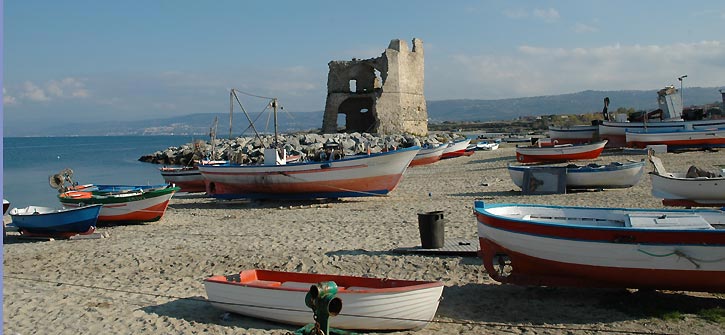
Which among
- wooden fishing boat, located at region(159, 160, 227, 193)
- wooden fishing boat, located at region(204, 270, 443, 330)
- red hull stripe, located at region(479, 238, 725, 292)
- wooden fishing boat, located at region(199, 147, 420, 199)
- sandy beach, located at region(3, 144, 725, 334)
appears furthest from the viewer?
wooden fishing boat, located at region(159, 160, 227, 193)

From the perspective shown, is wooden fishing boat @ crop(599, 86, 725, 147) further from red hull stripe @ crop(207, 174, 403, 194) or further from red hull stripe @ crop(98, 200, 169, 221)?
red hull stripe @ crop(98, 200, 169, 221)

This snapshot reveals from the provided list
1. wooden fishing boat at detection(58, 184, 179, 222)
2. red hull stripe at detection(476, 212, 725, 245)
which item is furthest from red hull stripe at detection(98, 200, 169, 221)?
red hull stripe at detection(476, 212, 725, 245)

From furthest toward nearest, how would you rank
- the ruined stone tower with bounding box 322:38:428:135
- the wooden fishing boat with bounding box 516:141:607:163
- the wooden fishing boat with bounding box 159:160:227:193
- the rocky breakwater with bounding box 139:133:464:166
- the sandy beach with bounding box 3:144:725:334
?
1. the ruined stone tower with bounding box 322:38:428:135
2. the rocky breakwater with bounding box 139:133:464:166
3. the wooden fishing boat with bounding box 516:141:607:163
4. the wooden fishing boat with bounding box 159:160:227:193
5. the sandy beach with bounding box 3:144:725:334

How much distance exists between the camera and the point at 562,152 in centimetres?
2450

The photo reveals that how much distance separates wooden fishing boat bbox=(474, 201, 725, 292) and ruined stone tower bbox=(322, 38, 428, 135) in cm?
3307

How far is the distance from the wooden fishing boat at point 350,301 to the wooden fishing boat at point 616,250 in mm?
1291

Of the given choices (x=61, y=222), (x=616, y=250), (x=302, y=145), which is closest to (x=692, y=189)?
(x=616, y=250)

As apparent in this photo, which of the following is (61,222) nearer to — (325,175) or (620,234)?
(325,175)

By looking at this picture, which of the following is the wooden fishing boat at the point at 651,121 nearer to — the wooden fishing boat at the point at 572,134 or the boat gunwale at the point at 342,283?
the wooden fishing boat at the point at 572,134

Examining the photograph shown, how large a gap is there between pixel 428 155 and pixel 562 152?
8613mm

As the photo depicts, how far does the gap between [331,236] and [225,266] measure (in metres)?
2.47

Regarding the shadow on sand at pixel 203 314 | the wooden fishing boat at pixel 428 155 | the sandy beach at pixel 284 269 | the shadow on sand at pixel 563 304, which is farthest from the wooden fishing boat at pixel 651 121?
the shadow on sand at pixel 203 314

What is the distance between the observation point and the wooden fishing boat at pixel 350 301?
680 centimetres

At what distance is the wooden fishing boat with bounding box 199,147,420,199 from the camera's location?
1728 centimetres
